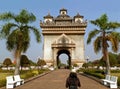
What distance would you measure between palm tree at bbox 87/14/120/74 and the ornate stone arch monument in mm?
44461

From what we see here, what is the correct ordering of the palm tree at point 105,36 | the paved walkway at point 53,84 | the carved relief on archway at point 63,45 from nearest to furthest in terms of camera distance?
the paved walkway at point 53,84
the palm tree at point 105,36
the carved relief on archway at point 63,45

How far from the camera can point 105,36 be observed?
26.6 metres

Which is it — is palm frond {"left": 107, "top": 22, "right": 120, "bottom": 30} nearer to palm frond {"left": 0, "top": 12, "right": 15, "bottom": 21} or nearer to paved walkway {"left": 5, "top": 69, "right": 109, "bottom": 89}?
paved walkway {"left": 5, "top": 69, "right": 109, "bottom": 89}

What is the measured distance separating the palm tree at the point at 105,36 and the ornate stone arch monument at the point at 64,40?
146ft

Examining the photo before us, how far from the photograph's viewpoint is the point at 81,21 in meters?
79.8

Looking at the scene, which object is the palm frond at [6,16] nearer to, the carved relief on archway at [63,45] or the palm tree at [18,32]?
the palm tree at [18,32]

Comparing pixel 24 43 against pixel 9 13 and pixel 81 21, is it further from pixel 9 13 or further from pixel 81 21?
pixel 81 21

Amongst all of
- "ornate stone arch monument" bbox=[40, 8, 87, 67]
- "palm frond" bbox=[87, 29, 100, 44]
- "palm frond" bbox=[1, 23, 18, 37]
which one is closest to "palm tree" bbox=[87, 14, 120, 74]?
"palm frond" bbox=[87, 29, 100, 44]

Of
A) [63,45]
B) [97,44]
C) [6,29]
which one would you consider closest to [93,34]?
[97,44]

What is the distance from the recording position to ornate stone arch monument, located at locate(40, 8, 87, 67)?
72500 millimetres

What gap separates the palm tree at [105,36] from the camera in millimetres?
25870

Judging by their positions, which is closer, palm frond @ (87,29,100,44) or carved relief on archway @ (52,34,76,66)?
palm frond @ (87,29,100,44)

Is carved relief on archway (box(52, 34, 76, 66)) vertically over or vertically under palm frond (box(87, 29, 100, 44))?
over

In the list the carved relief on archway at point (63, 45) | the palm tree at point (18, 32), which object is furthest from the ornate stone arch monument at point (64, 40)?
the palm tree at point (18, 32)
